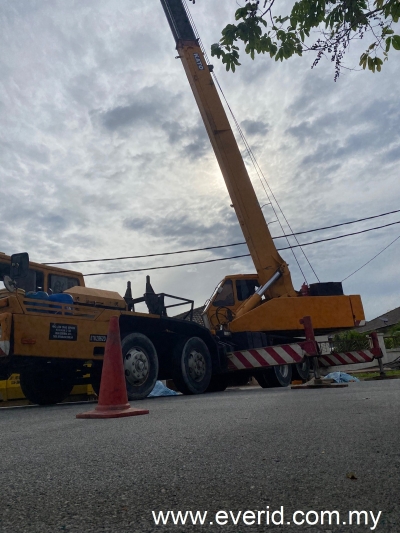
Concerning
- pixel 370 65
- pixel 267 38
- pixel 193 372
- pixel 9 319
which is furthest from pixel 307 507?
pixel 193 372

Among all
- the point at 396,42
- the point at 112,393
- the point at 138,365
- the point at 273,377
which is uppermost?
the point at 396,42

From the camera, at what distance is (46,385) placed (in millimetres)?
8562

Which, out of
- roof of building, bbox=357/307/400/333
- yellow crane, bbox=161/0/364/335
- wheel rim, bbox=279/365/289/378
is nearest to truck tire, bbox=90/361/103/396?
yellow crane, bbox=161/0/364/335

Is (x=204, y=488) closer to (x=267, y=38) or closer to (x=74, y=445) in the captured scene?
(x=74, y=445)

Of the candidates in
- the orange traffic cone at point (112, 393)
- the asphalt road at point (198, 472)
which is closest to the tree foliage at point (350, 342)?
the orange traffic cone at point (112, 393)

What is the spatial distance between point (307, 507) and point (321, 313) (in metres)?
9.80

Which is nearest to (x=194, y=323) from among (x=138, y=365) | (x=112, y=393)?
(x=138, y=365)

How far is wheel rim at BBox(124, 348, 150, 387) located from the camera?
7215 millimetres

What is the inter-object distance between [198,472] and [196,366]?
6898 mm

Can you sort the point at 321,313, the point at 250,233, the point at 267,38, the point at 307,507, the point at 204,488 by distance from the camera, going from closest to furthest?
the point at 307,507
the point at 204,488
the point at 267,38
the point at 321,313
the point at 250,233

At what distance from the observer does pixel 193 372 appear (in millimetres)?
8734

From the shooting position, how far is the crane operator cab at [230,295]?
38.7 feet

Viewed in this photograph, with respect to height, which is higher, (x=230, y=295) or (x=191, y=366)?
(x=230, y=295)

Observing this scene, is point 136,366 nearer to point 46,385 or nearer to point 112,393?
point 46,385
